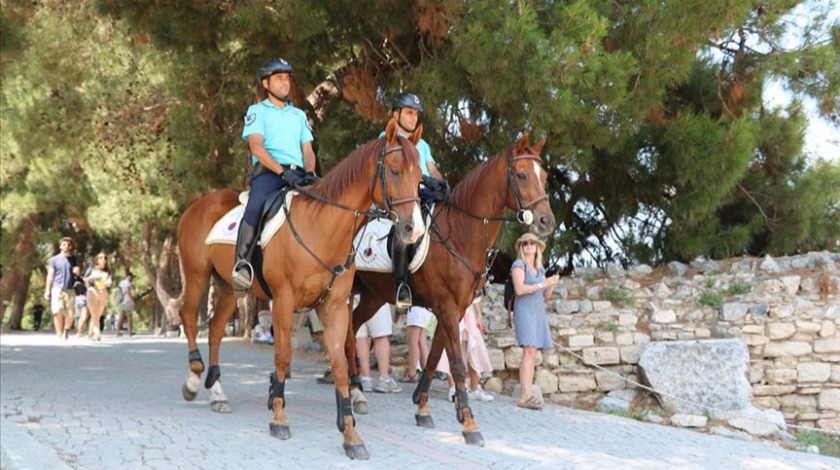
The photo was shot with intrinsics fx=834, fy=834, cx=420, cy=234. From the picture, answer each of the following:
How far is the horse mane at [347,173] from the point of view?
253 inches

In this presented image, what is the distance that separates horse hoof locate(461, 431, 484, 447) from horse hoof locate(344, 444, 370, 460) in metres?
1.05

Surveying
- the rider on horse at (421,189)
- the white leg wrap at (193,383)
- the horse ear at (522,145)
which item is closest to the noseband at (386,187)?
the rider on horse at (421,189)

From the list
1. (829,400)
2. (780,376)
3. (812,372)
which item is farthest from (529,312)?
(829,400)

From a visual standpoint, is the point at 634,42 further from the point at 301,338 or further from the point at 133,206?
the point at 133,206

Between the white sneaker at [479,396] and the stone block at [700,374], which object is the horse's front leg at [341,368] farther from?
the stone block at [700,374]

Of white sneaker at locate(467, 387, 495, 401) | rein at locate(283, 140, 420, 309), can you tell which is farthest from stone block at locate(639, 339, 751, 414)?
rein at locate(283, 140, 420, 309)

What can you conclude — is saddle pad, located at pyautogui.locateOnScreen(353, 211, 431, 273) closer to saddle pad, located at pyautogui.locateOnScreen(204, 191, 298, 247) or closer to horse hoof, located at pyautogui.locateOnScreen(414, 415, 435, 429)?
saddle pad, located at pyautogui.locateOnScreen(204, 191, 298, 247)

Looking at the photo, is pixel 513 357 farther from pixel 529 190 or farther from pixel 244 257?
pixel 244 257

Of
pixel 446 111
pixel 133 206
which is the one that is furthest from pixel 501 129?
pixel 133 206

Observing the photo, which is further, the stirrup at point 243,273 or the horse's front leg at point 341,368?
the stirrup at point 243,273

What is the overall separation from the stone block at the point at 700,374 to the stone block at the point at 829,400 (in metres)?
1.39

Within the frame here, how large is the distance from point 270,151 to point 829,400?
796 centimetres

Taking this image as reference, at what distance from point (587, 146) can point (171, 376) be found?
245 inches

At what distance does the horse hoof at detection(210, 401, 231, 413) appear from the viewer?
25.9 feet
